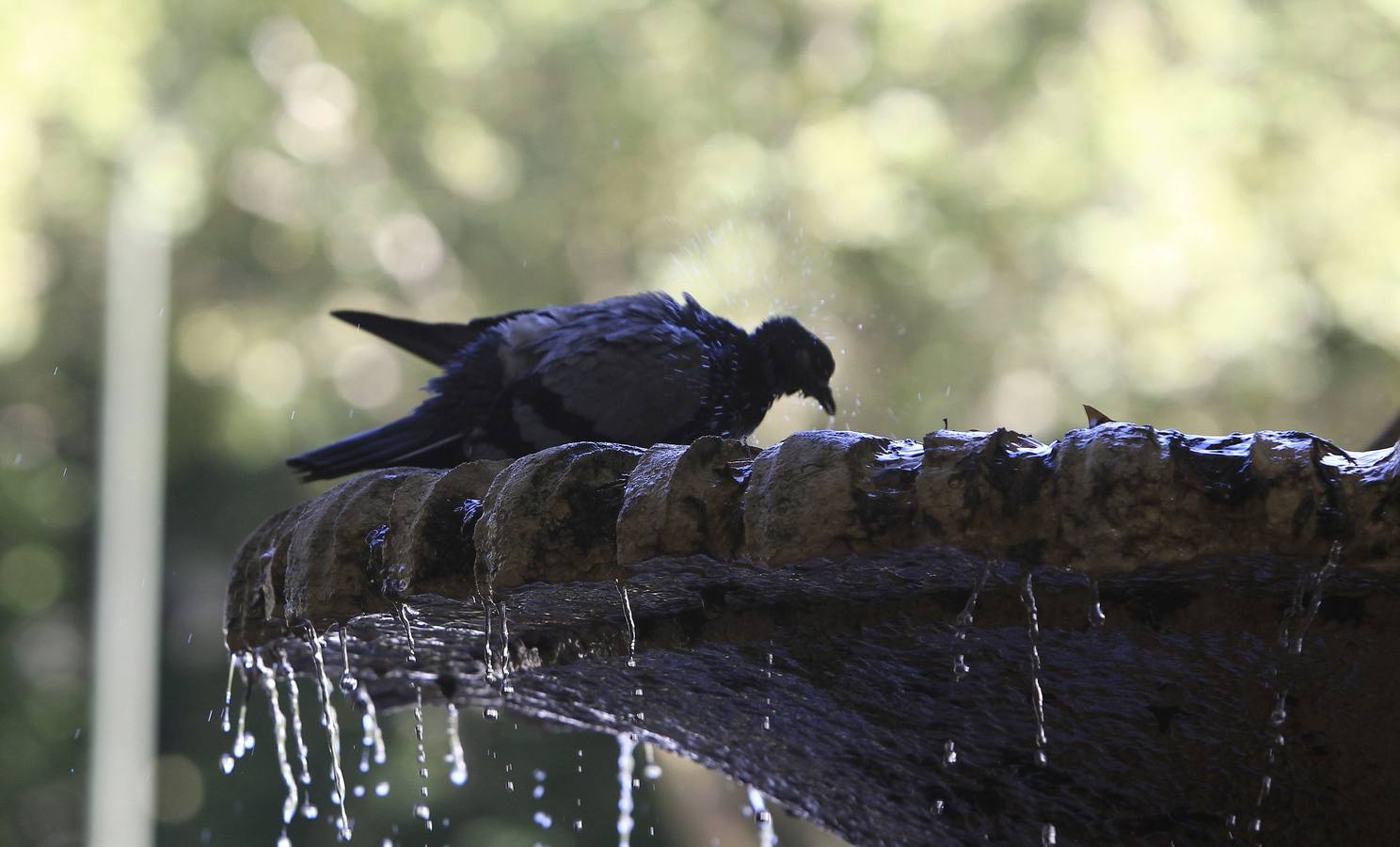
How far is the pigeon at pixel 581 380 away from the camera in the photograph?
2.73 meters

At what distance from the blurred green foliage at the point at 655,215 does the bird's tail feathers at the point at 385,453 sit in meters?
4.42

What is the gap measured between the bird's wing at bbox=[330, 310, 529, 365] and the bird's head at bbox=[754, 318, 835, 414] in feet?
2.29

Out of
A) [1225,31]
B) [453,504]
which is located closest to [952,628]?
[453,504]

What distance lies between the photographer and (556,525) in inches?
66.2

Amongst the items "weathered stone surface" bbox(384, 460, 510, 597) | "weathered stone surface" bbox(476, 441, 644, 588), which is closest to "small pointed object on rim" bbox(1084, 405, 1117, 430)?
"weathered stone surface" bbox(476, 441, 644, 588)

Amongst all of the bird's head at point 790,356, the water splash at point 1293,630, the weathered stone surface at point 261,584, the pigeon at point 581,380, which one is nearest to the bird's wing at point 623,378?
the pigeon at point 581,380

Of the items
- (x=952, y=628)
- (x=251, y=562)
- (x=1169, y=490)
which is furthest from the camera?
(x=251, y=562)

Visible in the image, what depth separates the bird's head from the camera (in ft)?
10.7

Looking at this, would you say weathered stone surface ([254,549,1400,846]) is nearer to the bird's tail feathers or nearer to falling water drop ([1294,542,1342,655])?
falling water drop ([1294,542,1342,655])

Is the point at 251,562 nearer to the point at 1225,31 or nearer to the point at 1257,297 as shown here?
the point at 1257,297

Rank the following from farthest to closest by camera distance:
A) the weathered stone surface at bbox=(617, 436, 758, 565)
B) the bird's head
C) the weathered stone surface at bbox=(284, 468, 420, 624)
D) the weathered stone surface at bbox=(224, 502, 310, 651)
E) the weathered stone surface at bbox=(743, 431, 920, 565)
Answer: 1. the bird's head
2. the weathered stone surface at bbox=(224, 502, 310, 651)
3. the weathered stone surface at bbox=(284, 468, 420, 624)
4. the weathered stone surface at bbox=(617, 436, 758, 565)
5. the weathered stone surface at bbox=(743, 431, 920, 565)

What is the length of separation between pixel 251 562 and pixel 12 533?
7760 millimetres

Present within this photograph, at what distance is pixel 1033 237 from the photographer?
8234 millimetres

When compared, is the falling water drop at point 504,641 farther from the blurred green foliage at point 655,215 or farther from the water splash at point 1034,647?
the blurred green foliage at point 655,215
